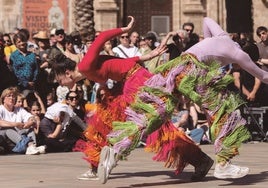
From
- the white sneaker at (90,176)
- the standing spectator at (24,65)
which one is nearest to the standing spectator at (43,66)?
the standing spectator at (24,65)

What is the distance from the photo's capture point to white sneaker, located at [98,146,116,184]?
1002 centimetres

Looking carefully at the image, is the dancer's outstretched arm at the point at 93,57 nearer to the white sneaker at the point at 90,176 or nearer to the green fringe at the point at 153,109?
the green fringe at the point at 153,109

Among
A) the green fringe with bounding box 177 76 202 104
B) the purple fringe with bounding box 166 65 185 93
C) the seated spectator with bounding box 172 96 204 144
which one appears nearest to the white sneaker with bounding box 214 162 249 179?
the green fringe with bounding box 177 76 202 104

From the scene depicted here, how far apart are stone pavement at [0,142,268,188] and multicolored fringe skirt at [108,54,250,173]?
1.24ft

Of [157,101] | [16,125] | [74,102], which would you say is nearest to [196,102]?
[157,101]

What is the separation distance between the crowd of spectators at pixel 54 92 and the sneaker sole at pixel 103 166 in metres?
4.14

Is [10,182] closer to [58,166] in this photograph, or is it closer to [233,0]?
[58,166]

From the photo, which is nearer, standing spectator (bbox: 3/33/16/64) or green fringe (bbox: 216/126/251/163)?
green fringe (bbox: 216/126/251/163)

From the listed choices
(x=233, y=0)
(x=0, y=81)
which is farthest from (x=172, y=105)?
(x=233, y=0)

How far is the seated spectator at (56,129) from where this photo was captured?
15.6 meters

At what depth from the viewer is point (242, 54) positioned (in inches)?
421

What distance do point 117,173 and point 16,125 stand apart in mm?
3769

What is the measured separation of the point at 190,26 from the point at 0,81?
14.0ft

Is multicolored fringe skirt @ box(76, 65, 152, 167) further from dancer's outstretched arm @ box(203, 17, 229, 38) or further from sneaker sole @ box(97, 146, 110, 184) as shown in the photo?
dancer's outstretched arm @ box(203, 17, 229, 38)
